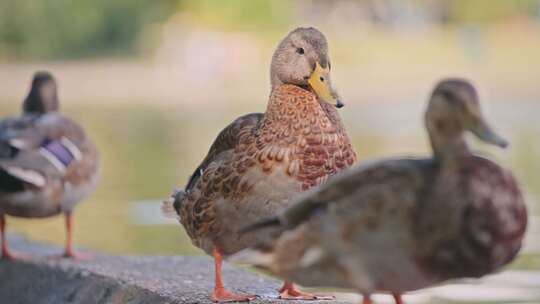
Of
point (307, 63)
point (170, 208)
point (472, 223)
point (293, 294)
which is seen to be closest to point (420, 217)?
point (472, 223)

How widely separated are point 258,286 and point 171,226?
4.27m

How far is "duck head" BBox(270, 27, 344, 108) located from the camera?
5668 millimetres

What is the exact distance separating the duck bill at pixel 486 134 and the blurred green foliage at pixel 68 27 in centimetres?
3051

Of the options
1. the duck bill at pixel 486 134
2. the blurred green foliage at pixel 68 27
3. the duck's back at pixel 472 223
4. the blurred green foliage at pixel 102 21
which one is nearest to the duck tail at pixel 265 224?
the duck's back at pixel 472 223

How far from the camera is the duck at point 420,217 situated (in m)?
4.18

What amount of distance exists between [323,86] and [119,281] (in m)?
1.37

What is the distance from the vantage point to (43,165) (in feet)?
25.7

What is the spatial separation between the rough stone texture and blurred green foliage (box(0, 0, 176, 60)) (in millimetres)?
27144

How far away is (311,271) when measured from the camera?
4.41m

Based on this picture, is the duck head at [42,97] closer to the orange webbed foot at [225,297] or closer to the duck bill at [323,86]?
the orange webbed foot at [225,297]

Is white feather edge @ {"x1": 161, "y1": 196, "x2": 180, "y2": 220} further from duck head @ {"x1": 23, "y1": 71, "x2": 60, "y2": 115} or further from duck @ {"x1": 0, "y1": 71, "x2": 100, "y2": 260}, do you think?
duck head @ {"x1": 23, "y1": 71, "x2": 60, "y2": 115}

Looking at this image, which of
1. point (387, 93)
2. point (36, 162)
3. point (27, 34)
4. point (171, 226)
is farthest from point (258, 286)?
point (27, 34)

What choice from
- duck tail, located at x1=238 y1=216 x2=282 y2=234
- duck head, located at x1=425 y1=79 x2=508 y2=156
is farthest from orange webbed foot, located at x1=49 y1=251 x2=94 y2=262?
duck head, located at x1=425 y1=79 x2=508 y2=156

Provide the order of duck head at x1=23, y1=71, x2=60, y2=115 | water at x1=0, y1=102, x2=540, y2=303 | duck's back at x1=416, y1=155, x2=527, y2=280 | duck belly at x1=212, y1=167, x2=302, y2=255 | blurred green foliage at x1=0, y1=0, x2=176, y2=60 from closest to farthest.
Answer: duck's back at x1=416, y1=155, x2=527, y2=280 → duck belly at x1=212, y1=167, x2=302, y2=255 → water at x1=0, y1=102, x2=540, y2=303 → duck head at x1=23, y1=71, x2=60, y2=115 → blurred green foliage at x1=0, y1=0, x2=176, y2=60
